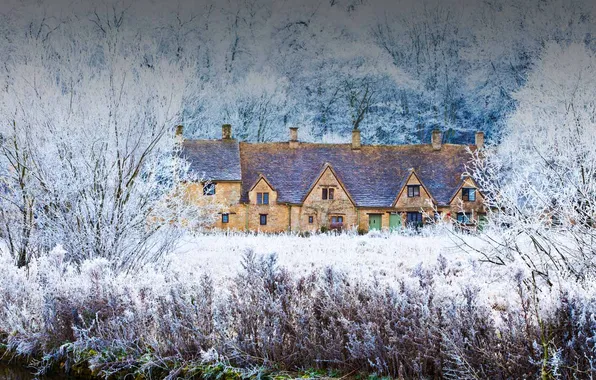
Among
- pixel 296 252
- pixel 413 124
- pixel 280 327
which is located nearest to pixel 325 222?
pixel 296 252

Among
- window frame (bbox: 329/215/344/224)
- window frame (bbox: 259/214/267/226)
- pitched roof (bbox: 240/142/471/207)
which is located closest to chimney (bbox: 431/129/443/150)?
pitched roof (bbox: 240/142/471/207)

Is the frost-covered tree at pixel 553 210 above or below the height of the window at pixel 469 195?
below

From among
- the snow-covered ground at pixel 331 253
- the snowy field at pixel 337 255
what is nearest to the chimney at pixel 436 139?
the snowy field at pixel 337 255

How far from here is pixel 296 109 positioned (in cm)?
6194

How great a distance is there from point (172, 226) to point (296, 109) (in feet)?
158

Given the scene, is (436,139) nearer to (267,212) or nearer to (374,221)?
(374,221)

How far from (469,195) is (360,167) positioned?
263 inches

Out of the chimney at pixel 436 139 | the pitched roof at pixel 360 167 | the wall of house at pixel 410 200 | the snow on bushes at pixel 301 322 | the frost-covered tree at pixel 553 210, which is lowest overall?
the snow on bushes at pixel 301 322

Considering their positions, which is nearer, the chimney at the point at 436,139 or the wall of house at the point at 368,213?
the wall of house at the point at 368,213

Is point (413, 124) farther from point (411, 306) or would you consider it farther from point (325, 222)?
point (411, 306)

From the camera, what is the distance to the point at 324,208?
130 ft

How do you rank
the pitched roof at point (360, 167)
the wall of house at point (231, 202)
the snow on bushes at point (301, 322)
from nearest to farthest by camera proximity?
the snow on bushes at point (301, 322), the wall of house at point (231, 202), the pitched roof at point (360, 167)

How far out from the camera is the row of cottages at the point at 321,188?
39250 millimetres

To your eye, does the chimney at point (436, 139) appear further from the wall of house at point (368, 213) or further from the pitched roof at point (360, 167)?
the wall of house at point (368, 213)
